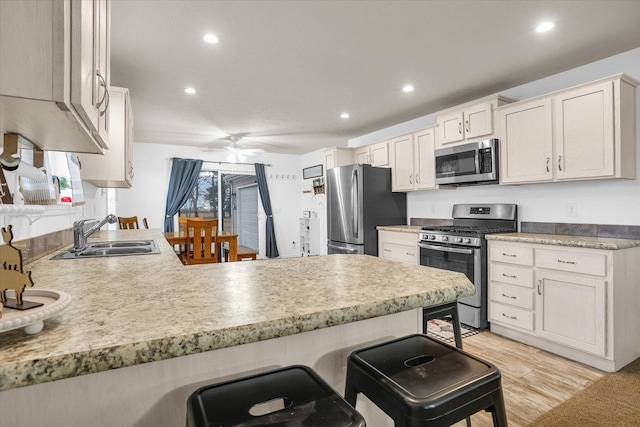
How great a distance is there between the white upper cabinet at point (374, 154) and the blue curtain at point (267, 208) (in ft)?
8.55

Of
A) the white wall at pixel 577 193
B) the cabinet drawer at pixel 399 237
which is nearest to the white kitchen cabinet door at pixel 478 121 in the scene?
the white wall at pixel 577 193

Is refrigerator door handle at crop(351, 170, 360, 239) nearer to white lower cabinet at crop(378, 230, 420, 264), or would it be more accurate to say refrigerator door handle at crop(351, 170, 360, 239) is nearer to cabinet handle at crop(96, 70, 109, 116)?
white lower cabinet at crop(378, 230, 420, 264)

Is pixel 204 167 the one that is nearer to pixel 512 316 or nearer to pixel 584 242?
pixel 512 316

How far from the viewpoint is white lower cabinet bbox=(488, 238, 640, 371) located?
2340mm

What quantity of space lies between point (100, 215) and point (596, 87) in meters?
5.16

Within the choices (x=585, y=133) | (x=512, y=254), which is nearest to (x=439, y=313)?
(x=512, y=254)

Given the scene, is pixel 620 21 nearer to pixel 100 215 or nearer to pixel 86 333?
pixel 86 333

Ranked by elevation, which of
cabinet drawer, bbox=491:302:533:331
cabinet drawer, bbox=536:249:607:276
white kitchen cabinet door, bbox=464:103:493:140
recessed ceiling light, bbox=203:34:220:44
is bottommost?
cabinet drawer, bbox=491:302:533:331

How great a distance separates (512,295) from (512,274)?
184 mm

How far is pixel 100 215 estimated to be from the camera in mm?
4078

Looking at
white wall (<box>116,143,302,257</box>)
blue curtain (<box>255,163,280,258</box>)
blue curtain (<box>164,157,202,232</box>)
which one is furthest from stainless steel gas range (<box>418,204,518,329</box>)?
blue curtain (<box>164,157,202,232</box>)

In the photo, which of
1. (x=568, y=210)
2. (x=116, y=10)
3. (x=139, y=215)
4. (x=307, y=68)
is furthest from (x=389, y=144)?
(x=139, y=215)

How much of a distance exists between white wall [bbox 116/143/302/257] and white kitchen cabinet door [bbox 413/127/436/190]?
3.87m

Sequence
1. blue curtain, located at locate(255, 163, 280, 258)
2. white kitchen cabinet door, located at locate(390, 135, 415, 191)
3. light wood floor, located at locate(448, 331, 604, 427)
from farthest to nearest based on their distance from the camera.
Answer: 1. blue curtain, located at locate(255, 163, 280, 258)
2. white kitchen cabinet door, located at locate(390, 135, 415, 191)
3. light wood floor, located at locate(448, 331, 604, 427)
